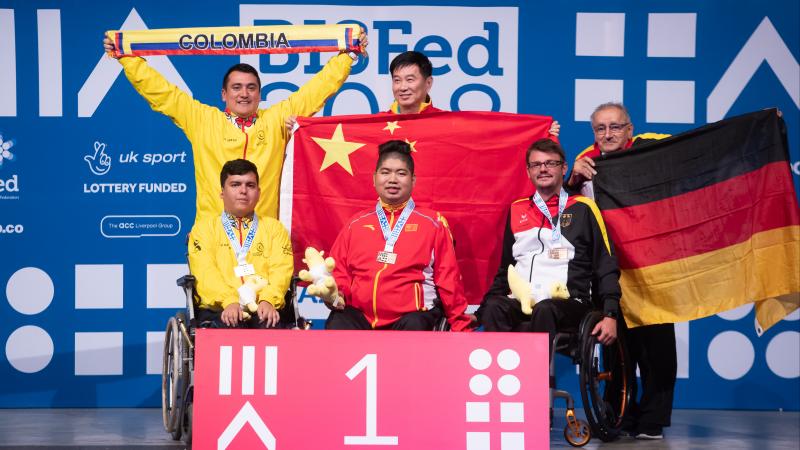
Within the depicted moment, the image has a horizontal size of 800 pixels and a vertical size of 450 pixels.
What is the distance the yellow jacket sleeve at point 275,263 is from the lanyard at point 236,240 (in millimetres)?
48

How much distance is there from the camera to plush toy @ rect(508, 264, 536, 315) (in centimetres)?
428

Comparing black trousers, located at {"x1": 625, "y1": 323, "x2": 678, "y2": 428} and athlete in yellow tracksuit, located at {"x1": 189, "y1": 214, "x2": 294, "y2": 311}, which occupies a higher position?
athlete in yellow tracksuit, located at {"x1": 189, "y1": 214, "x2": 294, "y2": 311}

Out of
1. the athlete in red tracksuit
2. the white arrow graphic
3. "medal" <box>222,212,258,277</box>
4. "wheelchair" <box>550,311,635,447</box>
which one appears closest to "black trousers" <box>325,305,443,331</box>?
the athlete in red tracksuit

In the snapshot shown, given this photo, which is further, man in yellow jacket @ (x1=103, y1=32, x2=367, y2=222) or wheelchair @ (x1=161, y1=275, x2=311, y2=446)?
man in yellow jacket @ (x1=103, y1=32, x2=367, y2=222)

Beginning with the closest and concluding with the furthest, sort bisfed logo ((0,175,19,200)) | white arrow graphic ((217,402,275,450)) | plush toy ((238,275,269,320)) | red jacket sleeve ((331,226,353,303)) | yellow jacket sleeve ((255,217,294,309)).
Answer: white arrow graphic ((217,402,275,450)), plush toy ((238,275,269,320)), yellow jacket sleeve ((255,217,294,309)), red jacket sleeve ((331,226,353,303)), bisfed logo ((0,175,19,200))

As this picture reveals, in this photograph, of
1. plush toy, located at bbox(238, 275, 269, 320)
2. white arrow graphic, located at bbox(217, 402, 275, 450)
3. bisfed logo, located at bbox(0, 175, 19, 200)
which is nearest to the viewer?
white arrow graphic, located at bbox(217, 402, 275, 450)

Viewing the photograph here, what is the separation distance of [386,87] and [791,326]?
2.75 metres

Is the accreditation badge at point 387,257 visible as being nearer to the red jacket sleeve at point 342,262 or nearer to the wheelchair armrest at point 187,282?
the red jacket sleeve at point 342,262

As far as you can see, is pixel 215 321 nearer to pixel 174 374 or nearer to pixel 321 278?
pixel 174 374

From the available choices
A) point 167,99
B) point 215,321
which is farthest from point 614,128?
point 167,99

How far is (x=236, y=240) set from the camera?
174 inches

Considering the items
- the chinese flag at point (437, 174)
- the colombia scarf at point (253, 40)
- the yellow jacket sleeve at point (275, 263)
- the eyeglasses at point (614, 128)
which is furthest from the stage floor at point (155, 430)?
the colombia scarf at point (253, 40)

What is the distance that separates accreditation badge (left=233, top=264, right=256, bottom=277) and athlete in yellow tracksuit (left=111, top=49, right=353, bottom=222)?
19.1 inches

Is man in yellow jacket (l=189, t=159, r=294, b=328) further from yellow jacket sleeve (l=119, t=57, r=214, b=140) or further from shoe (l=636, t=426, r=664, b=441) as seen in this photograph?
shoe (l=636, t=426, r=664, b=441)
